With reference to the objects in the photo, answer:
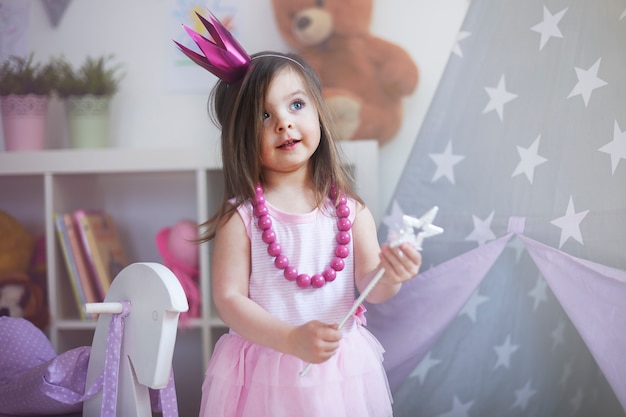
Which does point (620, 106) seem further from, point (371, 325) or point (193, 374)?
point (193, 374)

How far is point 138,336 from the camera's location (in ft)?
3.31

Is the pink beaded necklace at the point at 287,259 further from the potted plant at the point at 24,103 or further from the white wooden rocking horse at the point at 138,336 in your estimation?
the potted plant at the point at 24,103

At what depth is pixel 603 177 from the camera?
114cm

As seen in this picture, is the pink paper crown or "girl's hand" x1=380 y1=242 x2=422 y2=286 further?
the pink paper crown

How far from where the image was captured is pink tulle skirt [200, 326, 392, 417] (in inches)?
40.1

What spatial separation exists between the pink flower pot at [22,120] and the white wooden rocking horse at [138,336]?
0.82 metres

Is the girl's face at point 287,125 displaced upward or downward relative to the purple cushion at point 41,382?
upward

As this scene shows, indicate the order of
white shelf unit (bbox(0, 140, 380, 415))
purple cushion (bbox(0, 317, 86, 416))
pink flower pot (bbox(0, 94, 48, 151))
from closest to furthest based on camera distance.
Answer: purple cushion (bbox(0, 317, 86, 416))
white shelf unit (bbox(0, 140, 380, 415))
pink flower pot (bbox(0, 94, 48, 151))

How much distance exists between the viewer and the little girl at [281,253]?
1.04 meters

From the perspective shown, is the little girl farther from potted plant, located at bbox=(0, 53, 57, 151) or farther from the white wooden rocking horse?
potted plant, located at bbox=(0, 53, 57, 151)

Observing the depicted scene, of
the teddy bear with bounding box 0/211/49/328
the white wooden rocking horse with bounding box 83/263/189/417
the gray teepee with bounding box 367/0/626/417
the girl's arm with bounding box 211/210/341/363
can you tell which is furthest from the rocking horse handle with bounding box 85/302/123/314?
the teddy bear with bounding box 0/211/49/328

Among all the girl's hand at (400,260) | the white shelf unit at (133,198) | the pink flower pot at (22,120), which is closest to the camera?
the girl's hand at (400,260)

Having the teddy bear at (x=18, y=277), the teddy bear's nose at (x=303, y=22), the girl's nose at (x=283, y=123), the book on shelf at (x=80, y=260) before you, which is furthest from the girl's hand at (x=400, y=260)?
the teddy bear at (x=18, y=277)

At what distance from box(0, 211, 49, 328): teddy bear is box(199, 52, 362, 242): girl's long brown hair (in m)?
0.75
